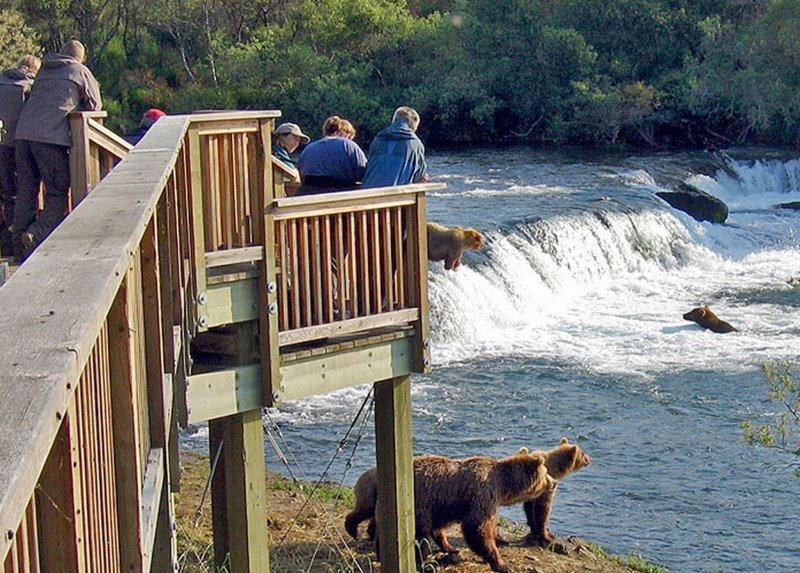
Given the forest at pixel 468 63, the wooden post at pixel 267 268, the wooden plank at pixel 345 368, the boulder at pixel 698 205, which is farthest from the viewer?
the forest at pixel 468 63

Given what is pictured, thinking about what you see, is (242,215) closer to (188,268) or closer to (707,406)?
(188,268)

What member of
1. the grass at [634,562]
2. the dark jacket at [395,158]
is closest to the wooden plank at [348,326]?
the dark jacket at [395,158]

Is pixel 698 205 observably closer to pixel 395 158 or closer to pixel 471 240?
pixel 471 240

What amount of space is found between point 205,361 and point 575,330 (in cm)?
1230

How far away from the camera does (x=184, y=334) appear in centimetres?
586

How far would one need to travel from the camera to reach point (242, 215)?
6.98 metres

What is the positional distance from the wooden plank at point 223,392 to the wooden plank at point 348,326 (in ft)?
0.76

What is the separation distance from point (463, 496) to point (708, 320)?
10382 millimetres

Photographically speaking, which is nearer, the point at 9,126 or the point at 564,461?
the point at 9,126

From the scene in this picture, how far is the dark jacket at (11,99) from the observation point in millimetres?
8891

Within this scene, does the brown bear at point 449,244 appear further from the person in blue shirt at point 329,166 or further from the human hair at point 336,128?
the human hair at point 336,128

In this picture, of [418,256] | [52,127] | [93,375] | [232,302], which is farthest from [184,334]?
[93,375]

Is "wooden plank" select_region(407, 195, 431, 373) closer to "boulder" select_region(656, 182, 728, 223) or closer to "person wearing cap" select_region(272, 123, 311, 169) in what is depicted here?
"person wearing cap" select_region(272, 123, 311, 169)

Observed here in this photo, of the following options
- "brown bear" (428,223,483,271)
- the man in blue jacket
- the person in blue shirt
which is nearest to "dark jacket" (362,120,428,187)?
the man in blue jacket
